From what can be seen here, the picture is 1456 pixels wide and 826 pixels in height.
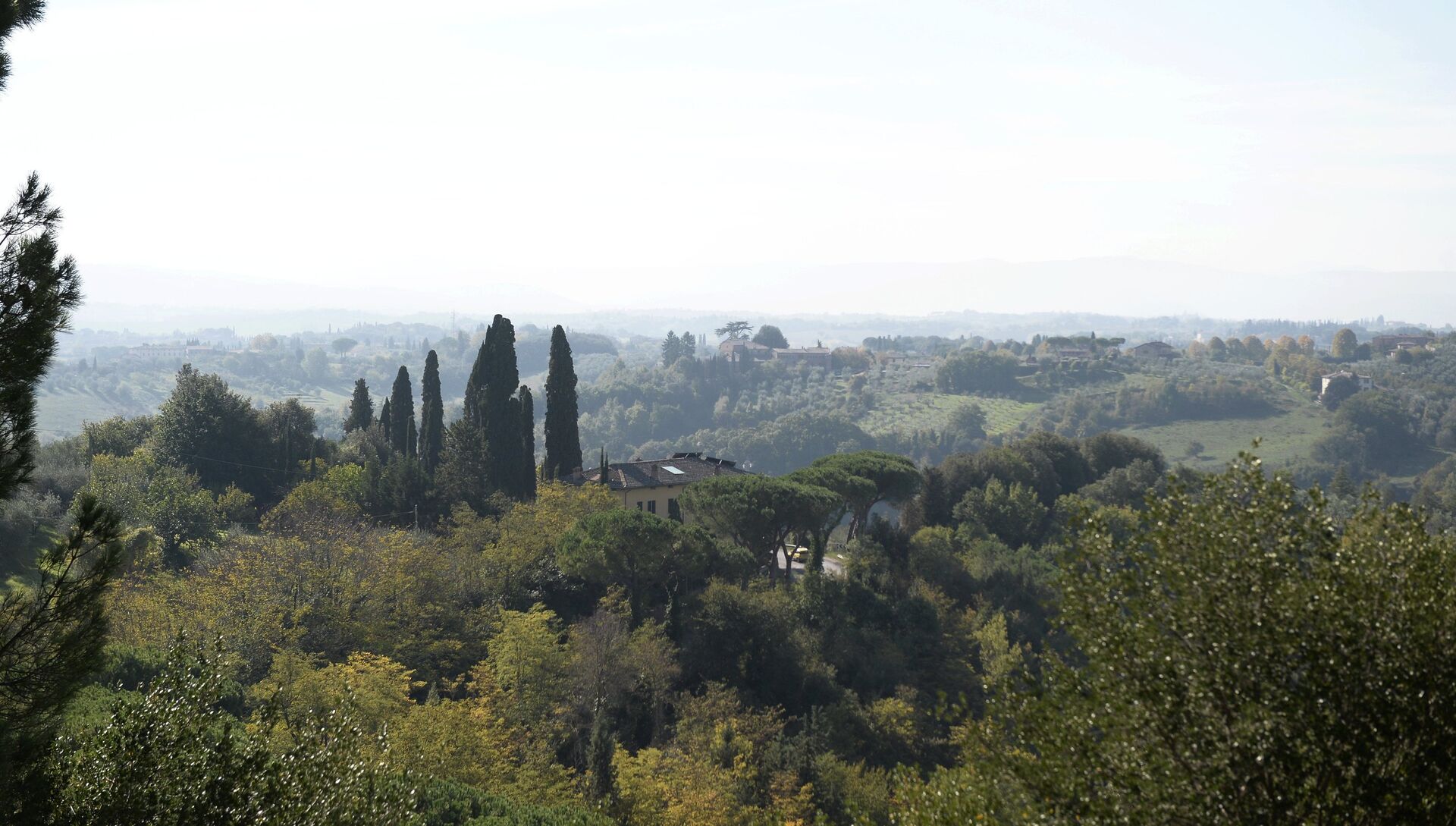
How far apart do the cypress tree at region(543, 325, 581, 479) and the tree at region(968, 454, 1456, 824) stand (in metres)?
40.8

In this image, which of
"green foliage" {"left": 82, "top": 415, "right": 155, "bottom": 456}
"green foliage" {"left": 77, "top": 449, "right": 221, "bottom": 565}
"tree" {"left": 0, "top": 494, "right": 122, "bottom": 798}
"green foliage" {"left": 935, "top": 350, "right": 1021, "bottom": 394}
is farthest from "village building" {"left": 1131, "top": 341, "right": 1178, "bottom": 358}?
"tree" {"left": 0, "top": 494, "right": 122, "bottom": 798}

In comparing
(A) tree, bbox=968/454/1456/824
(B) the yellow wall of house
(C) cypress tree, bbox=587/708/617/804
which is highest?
(A) tree, bbox=968/454/1456/824

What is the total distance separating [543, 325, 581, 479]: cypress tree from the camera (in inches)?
2041

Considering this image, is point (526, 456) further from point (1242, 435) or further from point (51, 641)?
point (1242, 435)

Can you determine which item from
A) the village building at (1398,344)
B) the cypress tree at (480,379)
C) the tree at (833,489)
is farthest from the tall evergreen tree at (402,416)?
the village building at (1398,344)

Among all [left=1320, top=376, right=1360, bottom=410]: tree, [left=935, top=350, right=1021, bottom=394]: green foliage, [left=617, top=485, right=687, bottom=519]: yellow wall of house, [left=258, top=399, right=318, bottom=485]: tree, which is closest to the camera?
[left=258, top=399, right=318, bottom=485]: tree

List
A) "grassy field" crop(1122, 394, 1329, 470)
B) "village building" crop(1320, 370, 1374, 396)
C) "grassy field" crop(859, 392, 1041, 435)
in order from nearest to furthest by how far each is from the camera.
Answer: "grassy field" crop(1122, 394, 1329, 470)
"village building" crop(1320, 370, 1374, 396)
"grassy field" crop(859, 392, 1041, 435)

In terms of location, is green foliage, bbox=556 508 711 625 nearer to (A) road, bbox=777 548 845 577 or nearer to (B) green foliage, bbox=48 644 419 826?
(A) road, bbox=777 548 845 577

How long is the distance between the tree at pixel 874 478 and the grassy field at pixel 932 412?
317 ft

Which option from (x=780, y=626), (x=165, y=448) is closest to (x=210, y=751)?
(x=780, y=626)

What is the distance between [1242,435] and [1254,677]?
438 feet

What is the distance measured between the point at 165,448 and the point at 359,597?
20.8m

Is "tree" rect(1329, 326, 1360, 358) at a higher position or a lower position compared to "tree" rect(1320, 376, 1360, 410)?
higher

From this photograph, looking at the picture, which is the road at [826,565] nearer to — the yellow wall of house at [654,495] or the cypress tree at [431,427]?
the yellow wall of house at [654,495]
